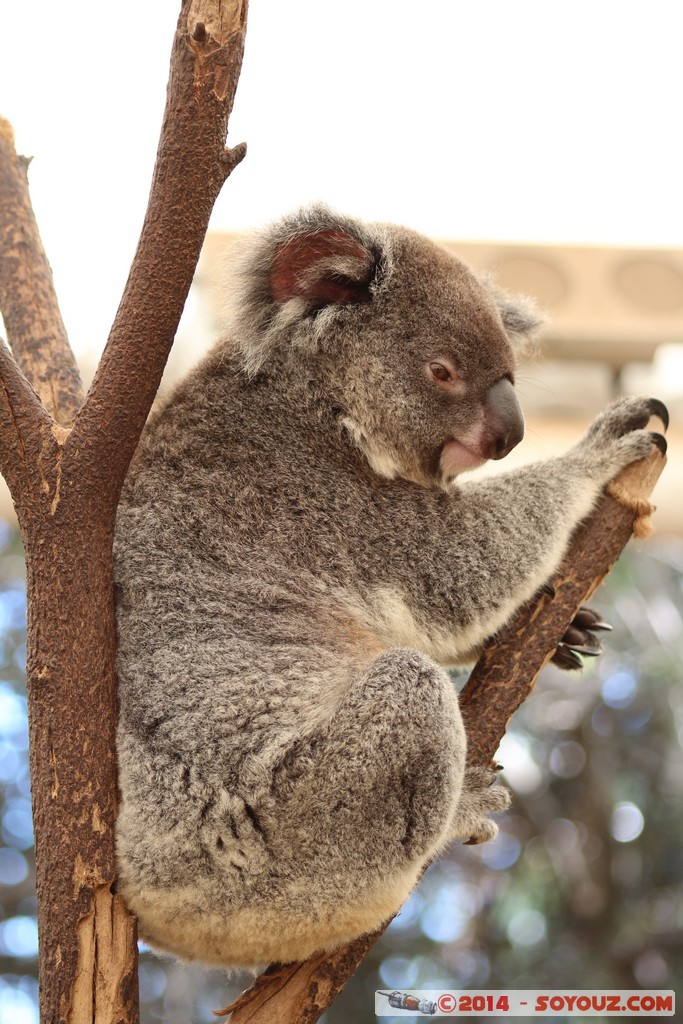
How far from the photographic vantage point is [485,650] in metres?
2.74

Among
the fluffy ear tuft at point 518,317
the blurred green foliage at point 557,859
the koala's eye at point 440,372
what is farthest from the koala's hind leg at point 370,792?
the blurred green foliage at point 557,859

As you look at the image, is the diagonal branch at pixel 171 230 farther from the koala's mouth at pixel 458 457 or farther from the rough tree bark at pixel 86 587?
the koala's mouth at pixel 458 457

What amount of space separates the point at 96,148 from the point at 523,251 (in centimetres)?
237

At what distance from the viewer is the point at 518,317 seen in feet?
10.7

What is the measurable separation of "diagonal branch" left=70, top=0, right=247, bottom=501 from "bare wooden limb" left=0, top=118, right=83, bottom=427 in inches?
30.9

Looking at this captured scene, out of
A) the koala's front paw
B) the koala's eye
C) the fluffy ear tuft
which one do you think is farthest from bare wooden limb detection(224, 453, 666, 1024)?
the fluffy ear tuft

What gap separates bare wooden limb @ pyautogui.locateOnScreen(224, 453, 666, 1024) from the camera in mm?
2318

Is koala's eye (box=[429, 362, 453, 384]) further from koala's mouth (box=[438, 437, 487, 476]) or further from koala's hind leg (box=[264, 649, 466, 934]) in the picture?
koala's hind leg (box=[264, 649, 466, 934])

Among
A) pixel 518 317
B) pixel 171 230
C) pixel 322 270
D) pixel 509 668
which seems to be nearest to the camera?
pixel 171 230

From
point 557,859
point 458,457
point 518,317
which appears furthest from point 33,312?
point 557,859

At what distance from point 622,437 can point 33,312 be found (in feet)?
5.57

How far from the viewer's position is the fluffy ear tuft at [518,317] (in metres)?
3.27

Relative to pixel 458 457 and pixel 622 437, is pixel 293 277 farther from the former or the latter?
pixel 622 437

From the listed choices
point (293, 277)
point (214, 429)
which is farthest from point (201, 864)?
point (293, 277)
